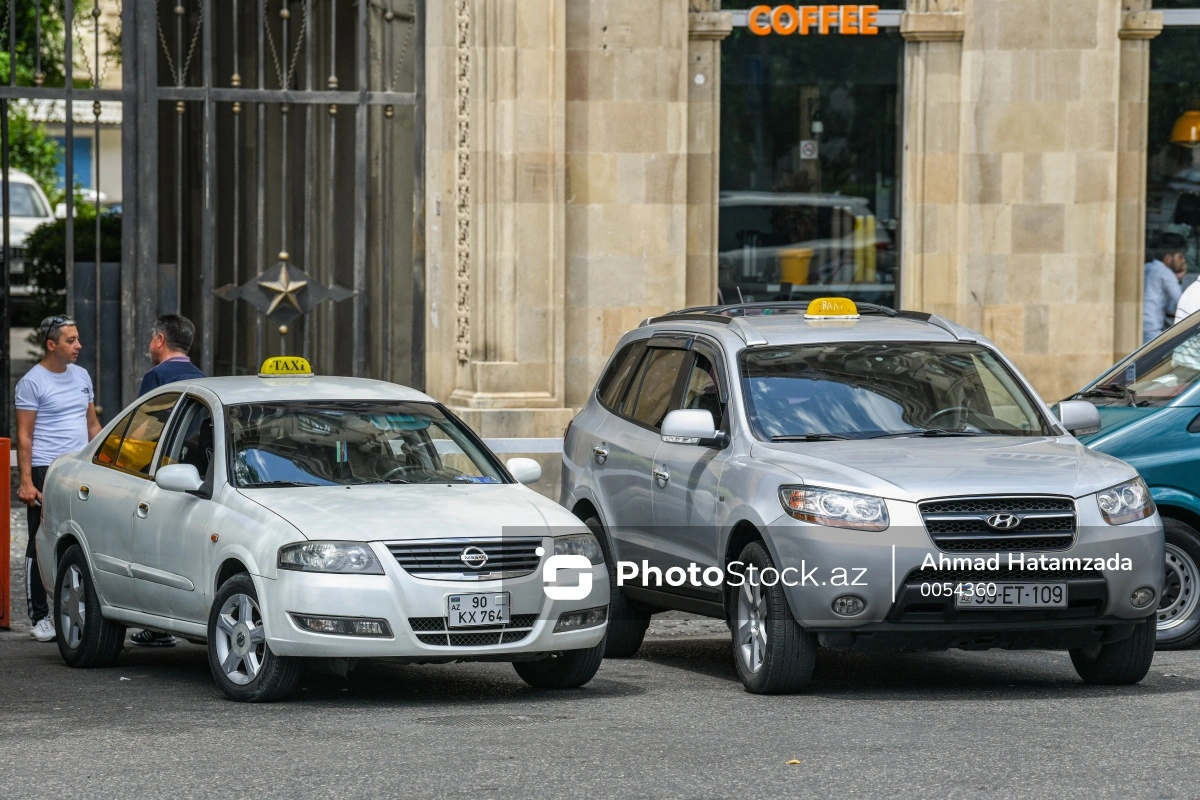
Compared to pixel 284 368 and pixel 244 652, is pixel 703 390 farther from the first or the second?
pixel 244 652

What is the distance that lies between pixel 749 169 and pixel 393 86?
3.00m

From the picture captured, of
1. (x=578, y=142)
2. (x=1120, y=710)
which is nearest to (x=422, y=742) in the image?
(x=1120, y=710)

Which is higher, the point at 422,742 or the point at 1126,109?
the point at 1126,109

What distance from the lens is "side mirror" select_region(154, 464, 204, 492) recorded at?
8.64 meters

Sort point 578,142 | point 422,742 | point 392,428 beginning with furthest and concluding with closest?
point 578,142
point 392,428
point 422,742

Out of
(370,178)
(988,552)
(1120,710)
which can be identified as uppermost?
(370,178)

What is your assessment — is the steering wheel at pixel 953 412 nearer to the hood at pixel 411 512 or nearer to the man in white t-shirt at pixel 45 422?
the hood at pixel 411 512

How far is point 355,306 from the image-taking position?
51.7ft

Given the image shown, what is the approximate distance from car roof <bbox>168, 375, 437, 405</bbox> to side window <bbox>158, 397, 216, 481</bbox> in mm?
122

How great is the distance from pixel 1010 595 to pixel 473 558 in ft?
7.46

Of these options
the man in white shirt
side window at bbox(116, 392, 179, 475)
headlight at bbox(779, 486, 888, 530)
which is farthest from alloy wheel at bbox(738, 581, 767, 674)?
the man in white shirt

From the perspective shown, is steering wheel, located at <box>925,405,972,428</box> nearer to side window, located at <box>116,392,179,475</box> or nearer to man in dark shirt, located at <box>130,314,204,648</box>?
side window, located at <box>116,392,179,475</box>

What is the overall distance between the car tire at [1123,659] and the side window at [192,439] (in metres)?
4.20

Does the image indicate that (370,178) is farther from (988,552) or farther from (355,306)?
(988,552)
